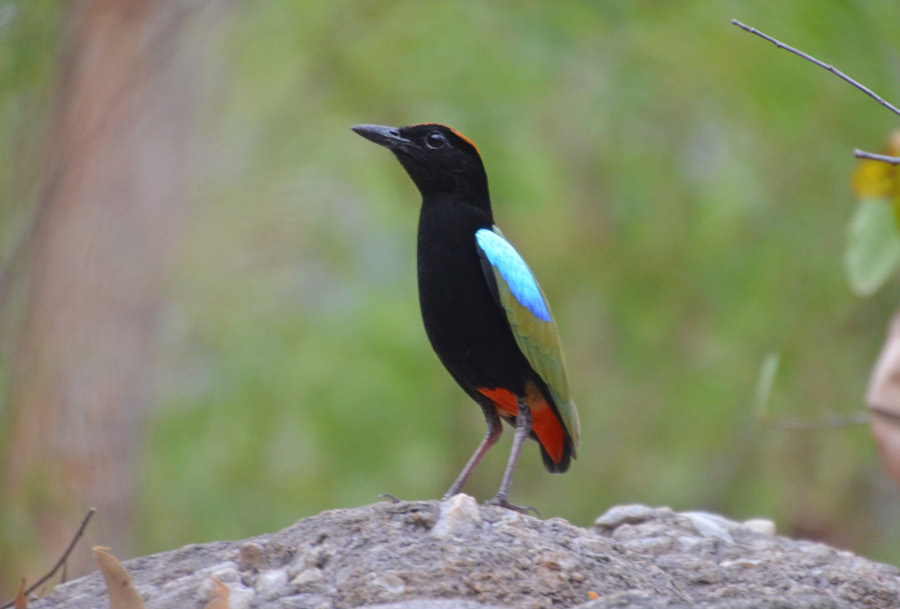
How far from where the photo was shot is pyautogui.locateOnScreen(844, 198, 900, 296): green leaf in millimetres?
5207

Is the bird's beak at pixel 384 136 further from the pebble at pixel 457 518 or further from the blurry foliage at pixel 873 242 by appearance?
the blurry foliage at pixel 873 242

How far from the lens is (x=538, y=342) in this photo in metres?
3.79

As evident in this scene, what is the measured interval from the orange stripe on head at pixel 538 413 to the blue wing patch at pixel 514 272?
0.89 ft

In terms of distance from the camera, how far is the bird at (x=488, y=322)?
12.3ft

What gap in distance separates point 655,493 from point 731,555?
5.02m

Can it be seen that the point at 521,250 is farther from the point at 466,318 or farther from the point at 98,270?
the point at 466,318

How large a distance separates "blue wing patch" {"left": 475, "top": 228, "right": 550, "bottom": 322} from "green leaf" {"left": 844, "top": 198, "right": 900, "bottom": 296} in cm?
207

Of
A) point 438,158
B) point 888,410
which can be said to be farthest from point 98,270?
point 888,410

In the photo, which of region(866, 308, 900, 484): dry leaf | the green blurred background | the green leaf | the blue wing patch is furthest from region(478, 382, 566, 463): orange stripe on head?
the green blurred background

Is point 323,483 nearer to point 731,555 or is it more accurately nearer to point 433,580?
point 731,555

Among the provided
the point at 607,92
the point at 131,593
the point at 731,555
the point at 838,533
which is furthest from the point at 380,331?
the point at 131,593

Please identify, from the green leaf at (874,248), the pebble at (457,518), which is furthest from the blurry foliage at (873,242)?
the pebble at (457,518)

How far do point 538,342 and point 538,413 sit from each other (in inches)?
13.2

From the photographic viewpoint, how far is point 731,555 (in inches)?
141
